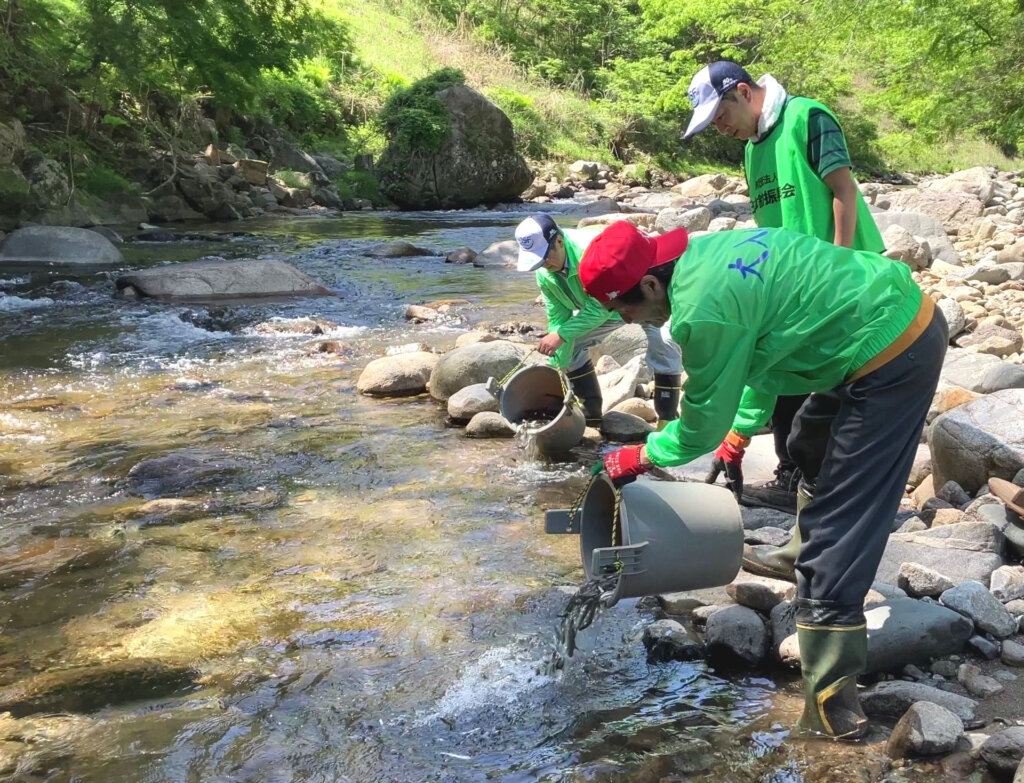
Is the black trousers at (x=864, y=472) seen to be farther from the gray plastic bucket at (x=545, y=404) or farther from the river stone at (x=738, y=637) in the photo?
the gray plastic bucket at (x=545, y=404)

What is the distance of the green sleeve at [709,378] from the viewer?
2.54 metres

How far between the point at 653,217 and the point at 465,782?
13943mm

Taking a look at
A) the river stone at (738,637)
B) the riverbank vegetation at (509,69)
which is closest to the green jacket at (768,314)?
the river stone at (738,637)

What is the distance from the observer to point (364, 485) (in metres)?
5.23

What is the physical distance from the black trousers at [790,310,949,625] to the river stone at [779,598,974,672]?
512 mm

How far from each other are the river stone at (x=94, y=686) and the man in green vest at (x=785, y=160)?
228cm

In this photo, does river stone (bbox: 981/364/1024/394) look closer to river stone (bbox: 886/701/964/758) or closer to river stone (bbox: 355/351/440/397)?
river stone (bbox: 886/701/964/758)

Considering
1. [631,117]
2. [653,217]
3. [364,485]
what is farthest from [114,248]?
[631,117]

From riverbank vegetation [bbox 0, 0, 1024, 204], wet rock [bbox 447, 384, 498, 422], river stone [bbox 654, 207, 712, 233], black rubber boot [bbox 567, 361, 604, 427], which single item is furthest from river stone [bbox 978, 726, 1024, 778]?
river stone [bbox 654, 207, 712, 233]

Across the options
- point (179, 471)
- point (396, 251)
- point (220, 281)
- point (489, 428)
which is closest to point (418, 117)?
point (396, 251)

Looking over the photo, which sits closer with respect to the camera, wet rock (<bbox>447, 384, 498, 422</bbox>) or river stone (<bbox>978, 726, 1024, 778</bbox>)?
river stone (<bbox>978, 726, 1024, 778</bbox>)

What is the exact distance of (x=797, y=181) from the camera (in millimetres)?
3873

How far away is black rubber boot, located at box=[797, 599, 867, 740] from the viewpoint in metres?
2.76

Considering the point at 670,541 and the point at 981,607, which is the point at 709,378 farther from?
the point at 981,607
